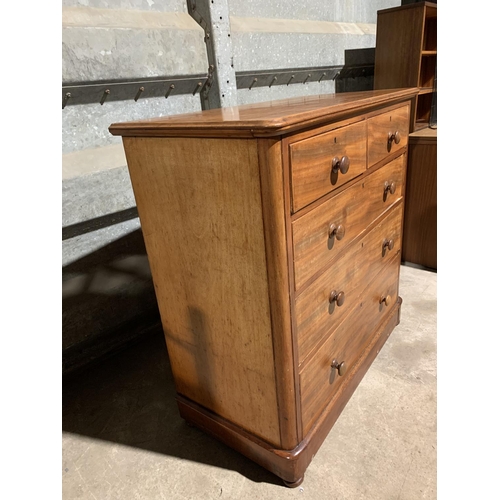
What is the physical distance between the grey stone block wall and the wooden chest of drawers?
23.0 inches

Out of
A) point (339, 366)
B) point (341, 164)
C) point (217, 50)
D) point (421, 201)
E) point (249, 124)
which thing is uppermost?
point (217, 50)

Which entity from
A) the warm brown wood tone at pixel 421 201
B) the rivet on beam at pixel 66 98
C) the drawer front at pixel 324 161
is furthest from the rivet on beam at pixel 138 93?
the warm brown wood tone at pixel 421 201

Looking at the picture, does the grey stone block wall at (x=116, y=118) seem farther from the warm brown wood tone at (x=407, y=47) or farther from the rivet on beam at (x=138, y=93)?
the warm brown wood tone at (x=407, y=47)

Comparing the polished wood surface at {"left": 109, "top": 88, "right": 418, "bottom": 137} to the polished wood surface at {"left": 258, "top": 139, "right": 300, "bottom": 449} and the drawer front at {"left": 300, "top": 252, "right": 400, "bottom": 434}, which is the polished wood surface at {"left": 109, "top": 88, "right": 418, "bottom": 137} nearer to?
the polished wood surface at {"left": 258, "top": 139, "right": 300, "bottom": 449}

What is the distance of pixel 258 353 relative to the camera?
1.23 metres

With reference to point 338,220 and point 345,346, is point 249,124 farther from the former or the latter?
point 345,346

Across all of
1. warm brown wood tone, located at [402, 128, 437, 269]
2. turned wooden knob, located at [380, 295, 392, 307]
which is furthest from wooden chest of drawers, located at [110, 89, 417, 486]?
warm brown wood tone, located at [402, 128, 437, 269]

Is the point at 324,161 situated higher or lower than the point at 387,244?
higher

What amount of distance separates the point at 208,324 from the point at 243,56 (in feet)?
5.20

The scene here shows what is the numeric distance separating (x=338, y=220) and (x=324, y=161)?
239 mm

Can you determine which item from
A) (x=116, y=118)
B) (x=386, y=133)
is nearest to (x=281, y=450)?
(x=386, y=133)

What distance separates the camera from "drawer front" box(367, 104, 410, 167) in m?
1.41

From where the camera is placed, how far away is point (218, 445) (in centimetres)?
153
